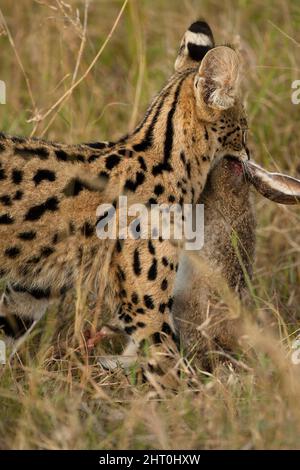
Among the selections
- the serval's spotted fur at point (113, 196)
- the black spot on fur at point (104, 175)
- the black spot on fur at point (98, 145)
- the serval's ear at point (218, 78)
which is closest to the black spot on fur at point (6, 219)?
the serval's spotted fur at point (113, 196)

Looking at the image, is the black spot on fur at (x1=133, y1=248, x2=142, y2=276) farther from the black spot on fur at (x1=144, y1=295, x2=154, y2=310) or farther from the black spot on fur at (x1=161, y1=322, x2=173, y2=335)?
the black spot on fur at (x1=161, y1=322, x2=173, y2=335)

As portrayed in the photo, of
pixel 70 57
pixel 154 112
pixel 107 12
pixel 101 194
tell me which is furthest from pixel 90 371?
pixel 107 12

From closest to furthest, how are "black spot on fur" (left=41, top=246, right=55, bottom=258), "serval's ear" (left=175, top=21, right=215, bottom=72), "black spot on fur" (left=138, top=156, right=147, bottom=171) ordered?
"black spot on fur" (left=41, top=246, right=55, bottom=258), "black spot on fur" (left=138, top=156, right=147, bottom=171), "serval's ear" (left=175, top=21, right=215, bottom=72)

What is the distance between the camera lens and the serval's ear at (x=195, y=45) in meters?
4.86

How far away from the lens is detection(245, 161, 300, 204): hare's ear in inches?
180

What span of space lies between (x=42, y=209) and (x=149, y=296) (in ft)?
1.76

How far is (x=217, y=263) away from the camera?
468 centimetres

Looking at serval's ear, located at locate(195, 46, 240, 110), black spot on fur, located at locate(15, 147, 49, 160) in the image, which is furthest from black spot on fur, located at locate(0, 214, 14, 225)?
serval's ear, located at locate(195, 46, 240, 110)

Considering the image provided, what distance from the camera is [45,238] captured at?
4.28m

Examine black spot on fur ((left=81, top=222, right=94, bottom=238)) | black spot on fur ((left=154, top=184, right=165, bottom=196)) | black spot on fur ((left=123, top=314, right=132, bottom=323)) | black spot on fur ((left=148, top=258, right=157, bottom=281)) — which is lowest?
black spot on fur ((left=123, top=314, right=132, bottom=323))

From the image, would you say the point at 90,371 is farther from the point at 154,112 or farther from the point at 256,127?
the point at 256,127

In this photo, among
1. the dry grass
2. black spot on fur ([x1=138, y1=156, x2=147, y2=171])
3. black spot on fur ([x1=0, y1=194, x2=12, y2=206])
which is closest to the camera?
the dry grass

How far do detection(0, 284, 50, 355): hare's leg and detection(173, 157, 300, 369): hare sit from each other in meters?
0.56

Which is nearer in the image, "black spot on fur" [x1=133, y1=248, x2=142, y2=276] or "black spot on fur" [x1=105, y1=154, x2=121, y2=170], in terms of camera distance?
"black spot on fur" [x1=133, y1=248, x2=142, y2=276]
